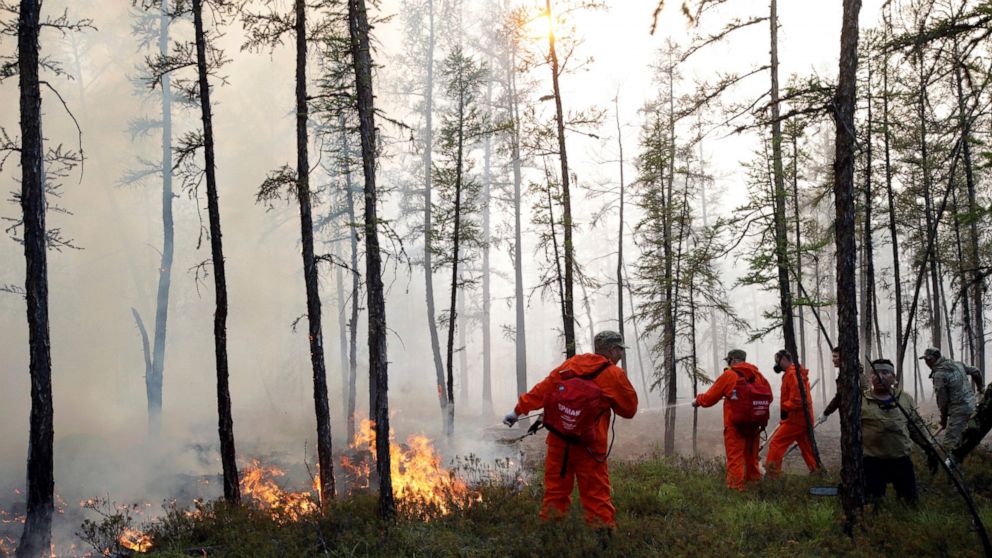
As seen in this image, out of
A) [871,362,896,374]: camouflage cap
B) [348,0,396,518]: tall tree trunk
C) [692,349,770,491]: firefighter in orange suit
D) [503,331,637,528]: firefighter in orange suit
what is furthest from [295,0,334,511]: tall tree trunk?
[871,362,896,374]: camouflage cap

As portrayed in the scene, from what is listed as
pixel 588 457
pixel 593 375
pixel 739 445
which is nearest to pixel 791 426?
pixel 739 445

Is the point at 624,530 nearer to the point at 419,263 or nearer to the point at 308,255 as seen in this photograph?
the point at 308,255

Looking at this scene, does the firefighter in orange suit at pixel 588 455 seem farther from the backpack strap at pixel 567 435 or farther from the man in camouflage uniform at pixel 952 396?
the man in camouflage uniform at pixel 952 396

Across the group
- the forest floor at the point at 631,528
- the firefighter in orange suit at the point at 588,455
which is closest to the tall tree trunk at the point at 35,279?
the forest floor at the point at 631,528

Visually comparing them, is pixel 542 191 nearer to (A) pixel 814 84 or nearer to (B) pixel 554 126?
(B) pixel 554 126

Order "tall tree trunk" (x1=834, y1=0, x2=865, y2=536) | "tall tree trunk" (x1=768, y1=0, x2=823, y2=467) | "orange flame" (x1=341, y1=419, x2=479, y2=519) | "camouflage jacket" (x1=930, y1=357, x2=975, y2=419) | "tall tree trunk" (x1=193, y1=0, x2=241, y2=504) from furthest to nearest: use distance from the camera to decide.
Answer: "tall tree trunk" (x1=768, y1=0, x2=823, y2=467), "tall tree trunk" (x1=193, y1=0, x2=241, y2=504), "camouflage jacket" (x1=930, y1=357, x2=975, y2=419), "orange flame" (x1=341, y1=419, x2=479, y2=519), "tall tree trunk" (x1=834, y1=0, x2=865, y2=536)

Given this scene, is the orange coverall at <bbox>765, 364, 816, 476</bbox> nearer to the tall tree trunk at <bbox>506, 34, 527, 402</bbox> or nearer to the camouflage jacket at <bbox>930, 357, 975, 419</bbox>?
the camouflage jacket at <bbox>930, 357, 975, 419</bbox>

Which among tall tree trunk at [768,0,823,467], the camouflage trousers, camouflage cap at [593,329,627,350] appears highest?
tall tree trunk at [768,0,823,467]

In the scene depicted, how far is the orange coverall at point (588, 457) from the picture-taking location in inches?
246

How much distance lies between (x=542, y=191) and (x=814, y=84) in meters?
10.7

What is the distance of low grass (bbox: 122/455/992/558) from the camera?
5648 mm

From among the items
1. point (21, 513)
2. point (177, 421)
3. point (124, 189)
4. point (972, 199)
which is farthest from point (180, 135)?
point (972, 199)

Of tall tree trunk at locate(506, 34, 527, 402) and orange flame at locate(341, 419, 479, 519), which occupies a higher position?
tall tree trunk at locate(506, 34, 527, 402)

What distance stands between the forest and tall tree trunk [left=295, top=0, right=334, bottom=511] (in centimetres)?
9
